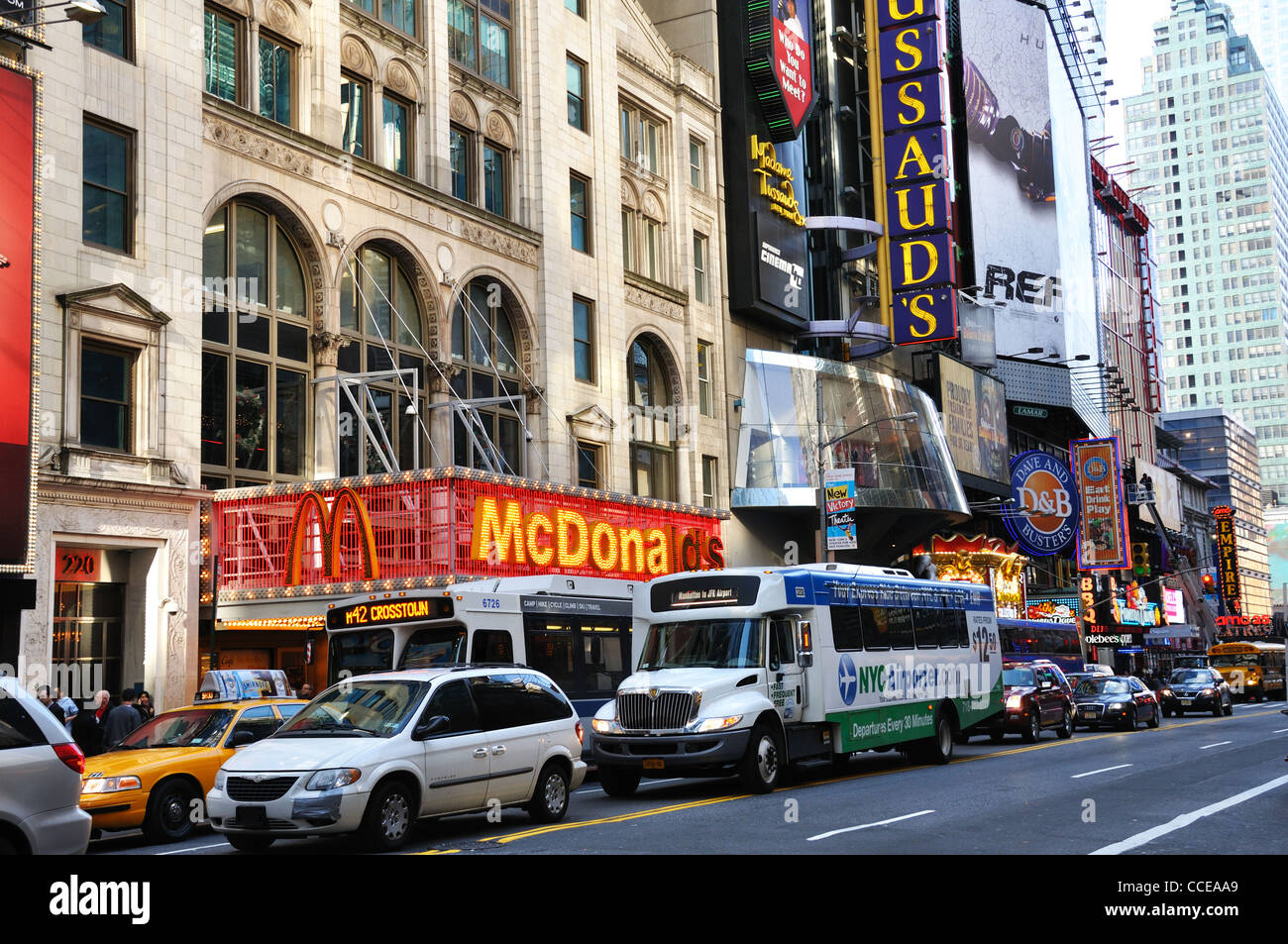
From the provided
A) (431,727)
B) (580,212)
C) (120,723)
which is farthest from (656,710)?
(580,212)

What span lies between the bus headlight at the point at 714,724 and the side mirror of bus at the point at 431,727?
474cm

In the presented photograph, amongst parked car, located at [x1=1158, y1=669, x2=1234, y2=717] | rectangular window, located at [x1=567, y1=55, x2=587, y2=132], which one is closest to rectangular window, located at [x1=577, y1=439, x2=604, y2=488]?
rectangular window, located at [x1=567, y1=55, x2=587, y2=132]

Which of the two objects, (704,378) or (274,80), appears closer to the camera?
(274,80)

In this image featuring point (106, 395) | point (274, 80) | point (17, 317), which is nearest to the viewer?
point (17, 317)

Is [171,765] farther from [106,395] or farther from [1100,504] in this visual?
[1100,504]

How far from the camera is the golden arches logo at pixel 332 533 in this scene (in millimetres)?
25531

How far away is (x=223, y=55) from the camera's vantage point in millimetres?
27703

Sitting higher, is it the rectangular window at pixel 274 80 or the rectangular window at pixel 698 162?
the rectangular window at pixel 698 162

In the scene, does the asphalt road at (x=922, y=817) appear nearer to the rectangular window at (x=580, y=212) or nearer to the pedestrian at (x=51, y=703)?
the pedestrian at (x=51, y=703)

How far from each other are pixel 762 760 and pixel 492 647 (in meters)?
4.98

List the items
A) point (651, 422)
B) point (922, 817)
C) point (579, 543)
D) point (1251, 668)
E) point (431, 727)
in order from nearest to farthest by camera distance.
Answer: point (431, 727) < point (922, 817) < point (579, 543) < point (651, 422) < point (1251, 668)

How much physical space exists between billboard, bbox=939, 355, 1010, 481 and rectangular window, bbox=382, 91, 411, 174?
30.9 metres

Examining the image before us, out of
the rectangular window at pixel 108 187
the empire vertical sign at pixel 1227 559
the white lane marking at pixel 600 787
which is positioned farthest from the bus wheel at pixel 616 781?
the empire vertical sign at pixel 1227 559

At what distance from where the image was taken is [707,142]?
44.7m
